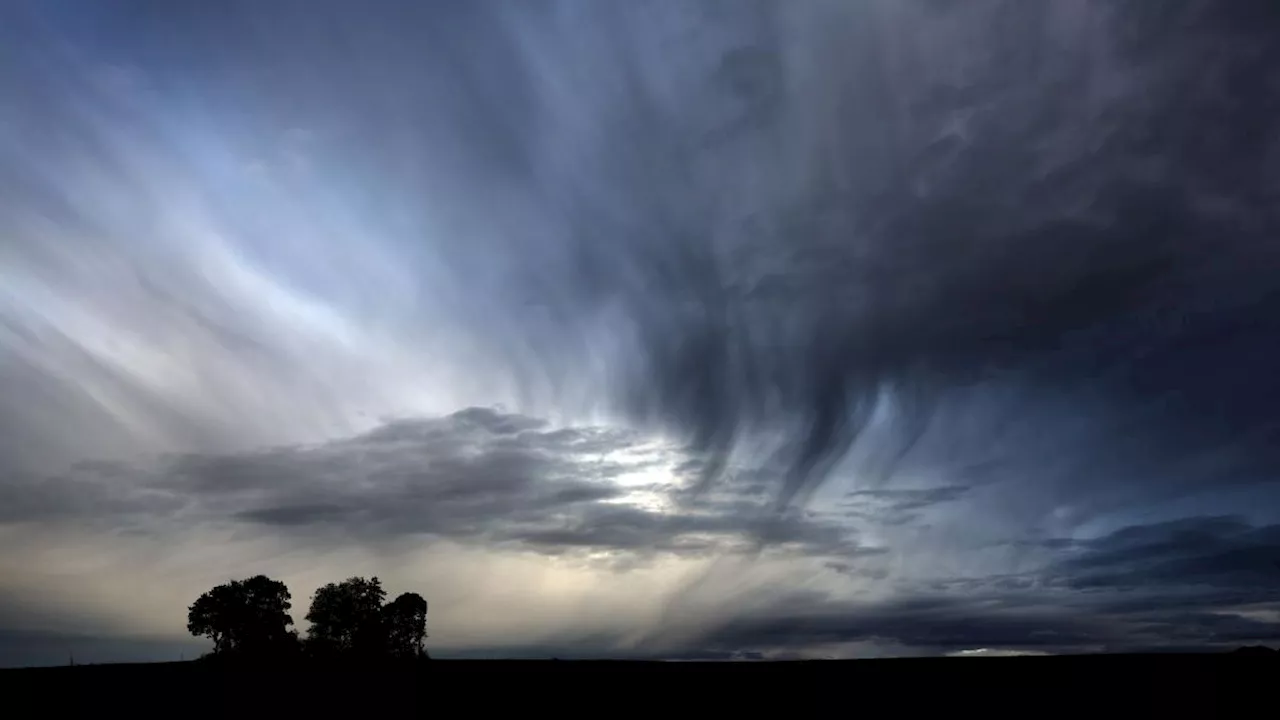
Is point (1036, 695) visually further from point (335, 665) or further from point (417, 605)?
point (417, 605)

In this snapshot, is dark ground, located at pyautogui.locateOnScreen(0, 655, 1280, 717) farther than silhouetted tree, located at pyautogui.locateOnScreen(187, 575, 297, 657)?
No

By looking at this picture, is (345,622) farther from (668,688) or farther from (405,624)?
(668,688)

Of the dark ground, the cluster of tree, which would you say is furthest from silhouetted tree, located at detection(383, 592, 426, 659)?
the dark ground

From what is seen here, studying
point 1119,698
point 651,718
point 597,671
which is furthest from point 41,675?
point 1119,698

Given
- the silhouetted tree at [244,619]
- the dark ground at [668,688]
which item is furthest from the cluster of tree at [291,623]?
the dark ground at [668,688]

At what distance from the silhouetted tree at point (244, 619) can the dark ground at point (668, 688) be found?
95113 millimetres

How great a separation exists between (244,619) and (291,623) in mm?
6106

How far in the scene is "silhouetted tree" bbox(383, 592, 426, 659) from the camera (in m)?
105

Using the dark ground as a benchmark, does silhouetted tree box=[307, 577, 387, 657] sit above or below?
above

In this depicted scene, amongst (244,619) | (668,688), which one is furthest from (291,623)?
(668,688)

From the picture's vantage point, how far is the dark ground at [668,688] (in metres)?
15.2

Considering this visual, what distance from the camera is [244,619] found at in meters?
100

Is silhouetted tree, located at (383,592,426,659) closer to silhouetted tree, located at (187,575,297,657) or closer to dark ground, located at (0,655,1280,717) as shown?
silhouetted tree, located at (187,575,297,657)

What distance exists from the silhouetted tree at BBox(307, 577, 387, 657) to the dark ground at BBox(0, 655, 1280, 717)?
93822 mm
